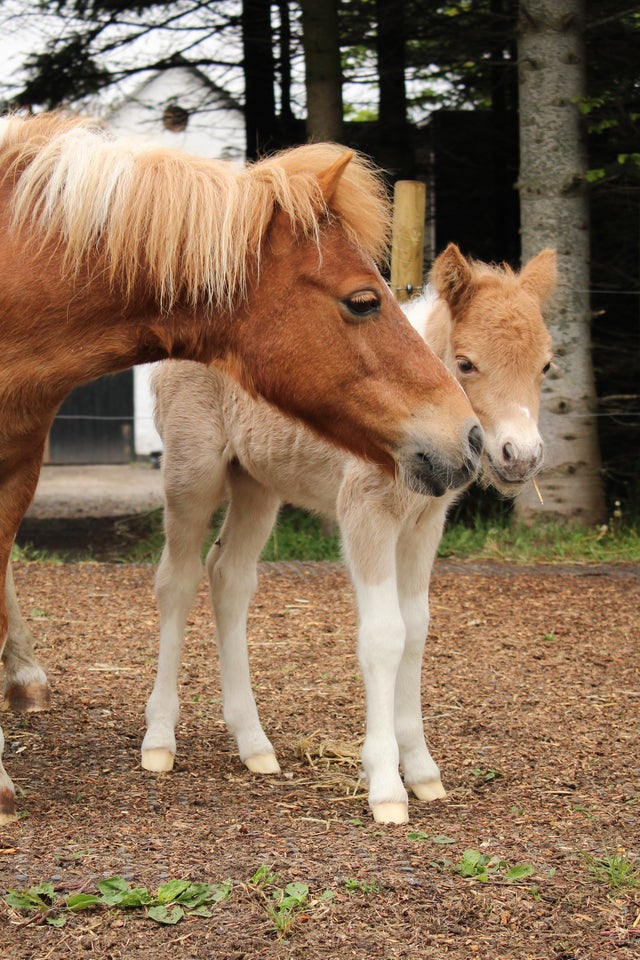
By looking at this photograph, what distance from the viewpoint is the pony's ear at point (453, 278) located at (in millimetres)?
4012

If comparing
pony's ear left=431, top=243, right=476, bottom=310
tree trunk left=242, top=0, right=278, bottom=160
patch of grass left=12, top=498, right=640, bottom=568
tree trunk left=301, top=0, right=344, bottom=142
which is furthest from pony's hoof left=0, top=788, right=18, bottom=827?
tree trunk left=242, top=0, right=278, bottom=160

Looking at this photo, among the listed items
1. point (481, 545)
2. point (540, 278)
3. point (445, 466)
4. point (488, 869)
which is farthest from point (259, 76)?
point (488, 869)

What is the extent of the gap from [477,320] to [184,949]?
2379 millimetres

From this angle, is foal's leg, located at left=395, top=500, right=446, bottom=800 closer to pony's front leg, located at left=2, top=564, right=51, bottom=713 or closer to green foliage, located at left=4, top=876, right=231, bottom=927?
green foliage, located at left=4, top=876, right=231, bottom=927

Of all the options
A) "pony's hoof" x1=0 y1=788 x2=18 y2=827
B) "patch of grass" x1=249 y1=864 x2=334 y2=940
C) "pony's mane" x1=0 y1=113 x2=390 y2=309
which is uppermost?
"pony's mane" x1=0 y1=113 x2=390 y2=309

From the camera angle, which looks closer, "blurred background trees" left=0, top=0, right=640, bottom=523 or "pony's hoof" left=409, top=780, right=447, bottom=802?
"pony's hoof" left=409, top=780, right=447, bottom=802

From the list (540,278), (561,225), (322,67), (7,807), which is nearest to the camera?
(7,807)

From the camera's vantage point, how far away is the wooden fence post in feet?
24.4

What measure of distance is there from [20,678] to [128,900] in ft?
7.78

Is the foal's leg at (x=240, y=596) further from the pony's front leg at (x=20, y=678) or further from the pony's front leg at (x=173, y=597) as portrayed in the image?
the pony's front leg at (x=20, y=678)

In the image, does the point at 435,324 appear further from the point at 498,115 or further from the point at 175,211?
the point at 498,115

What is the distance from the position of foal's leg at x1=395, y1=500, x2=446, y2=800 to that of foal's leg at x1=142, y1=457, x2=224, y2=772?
89cm

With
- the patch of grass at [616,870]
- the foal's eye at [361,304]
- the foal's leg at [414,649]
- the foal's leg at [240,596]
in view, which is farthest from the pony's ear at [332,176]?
the patch of grass at [616,870]

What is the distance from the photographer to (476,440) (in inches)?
126
